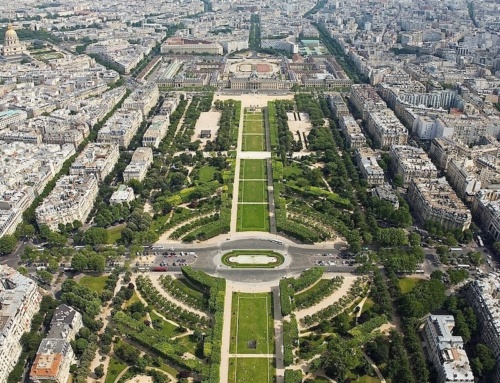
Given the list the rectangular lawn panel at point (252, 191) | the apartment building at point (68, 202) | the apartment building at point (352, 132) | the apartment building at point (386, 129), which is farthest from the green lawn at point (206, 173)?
the apartment building at point (386, 129)

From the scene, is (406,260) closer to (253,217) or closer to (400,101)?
(253,217)

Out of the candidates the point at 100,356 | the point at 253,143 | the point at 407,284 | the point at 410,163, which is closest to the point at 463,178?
the point at 410,163

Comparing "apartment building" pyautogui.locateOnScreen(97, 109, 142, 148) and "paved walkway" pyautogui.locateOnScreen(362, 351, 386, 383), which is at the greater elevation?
"apartment building" pyautogui.locateOnScreen(97, 109, 142, 148)

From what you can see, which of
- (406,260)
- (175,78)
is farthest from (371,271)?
(175,78)

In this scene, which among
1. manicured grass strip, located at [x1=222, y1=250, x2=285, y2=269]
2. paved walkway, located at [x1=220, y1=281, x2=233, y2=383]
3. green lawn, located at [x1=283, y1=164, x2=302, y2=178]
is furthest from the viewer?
green lawn, located at [x1=283, y1=164, x2=302, y2=178]

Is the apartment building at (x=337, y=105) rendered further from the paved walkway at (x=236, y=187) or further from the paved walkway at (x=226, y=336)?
the paved walkway at (x=226, y=336)

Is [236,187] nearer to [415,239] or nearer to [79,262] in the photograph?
[79,262]

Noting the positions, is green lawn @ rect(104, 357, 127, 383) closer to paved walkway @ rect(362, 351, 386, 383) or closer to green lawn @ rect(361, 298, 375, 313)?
paved walkway @ rect(362, 351, 386, 383)

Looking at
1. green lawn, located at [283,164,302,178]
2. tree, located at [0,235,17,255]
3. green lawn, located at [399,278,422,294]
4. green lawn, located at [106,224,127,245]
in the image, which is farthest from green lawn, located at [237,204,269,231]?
tree, located at [0,235,17,255]
